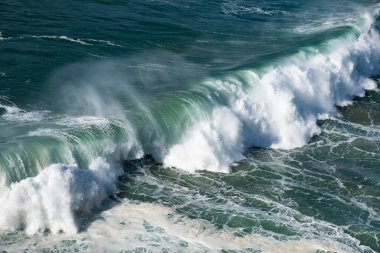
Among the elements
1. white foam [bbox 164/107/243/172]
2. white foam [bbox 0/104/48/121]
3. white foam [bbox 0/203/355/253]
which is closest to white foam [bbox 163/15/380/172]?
white foam [bbox 164/107/243/172]

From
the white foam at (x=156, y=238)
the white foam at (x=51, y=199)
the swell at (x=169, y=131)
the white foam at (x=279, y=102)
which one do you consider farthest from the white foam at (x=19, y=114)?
the white foam at (x=156, y=238)

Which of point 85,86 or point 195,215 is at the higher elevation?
point 85,86

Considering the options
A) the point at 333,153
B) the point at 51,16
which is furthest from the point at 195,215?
the point at 51,16

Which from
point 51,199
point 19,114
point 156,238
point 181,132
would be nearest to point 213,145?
point 181,132

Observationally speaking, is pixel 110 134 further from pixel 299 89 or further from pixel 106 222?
pixel 299 89

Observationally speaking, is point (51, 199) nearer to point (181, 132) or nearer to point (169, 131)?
Answer: point (169, 131)
